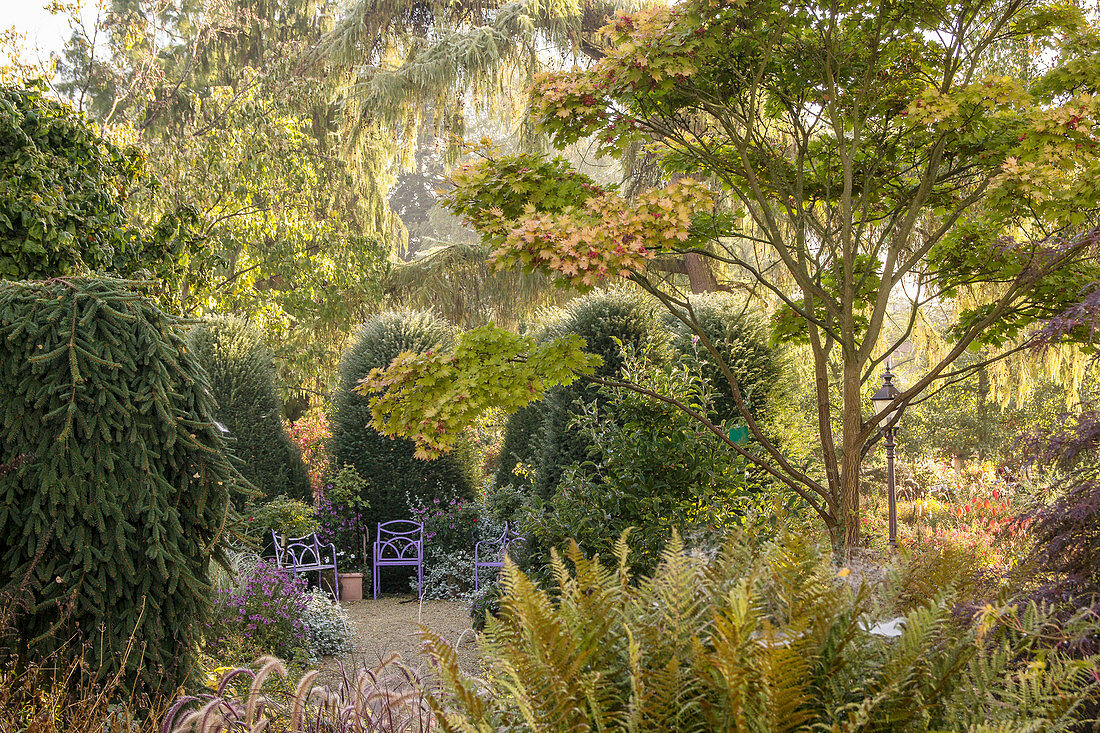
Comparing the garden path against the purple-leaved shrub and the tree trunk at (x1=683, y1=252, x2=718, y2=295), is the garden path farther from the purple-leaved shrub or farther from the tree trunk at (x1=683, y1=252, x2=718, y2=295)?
the tree trunk at (x1=683, y1=252, x2=718, y2=295)

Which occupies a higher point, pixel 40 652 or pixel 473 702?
pixel 473 702

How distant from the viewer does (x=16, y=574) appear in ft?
9.35

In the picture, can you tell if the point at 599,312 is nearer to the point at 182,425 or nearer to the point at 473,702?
the point at 182,425

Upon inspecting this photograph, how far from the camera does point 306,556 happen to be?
29.9 ft

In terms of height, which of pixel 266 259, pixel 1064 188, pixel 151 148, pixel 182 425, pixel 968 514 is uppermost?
pixel 151 148

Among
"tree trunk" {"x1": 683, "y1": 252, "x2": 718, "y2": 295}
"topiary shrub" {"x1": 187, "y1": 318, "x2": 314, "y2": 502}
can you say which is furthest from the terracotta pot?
"tree trunk" {"x1": 683, "y1": 252, "x2": 718, "y2": 295}

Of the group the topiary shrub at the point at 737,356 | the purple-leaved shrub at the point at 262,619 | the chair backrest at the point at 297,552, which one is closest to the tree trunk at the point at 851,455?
the topiary shrub at the point at 737,356

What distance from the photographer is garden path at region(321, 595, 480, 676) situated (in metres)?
6.31

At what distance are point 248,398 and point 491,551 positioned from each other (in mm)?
3164

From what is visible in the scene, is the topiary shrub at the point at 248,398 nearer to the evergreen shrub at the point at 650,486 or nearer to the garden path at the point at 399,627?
the garden path at the point at 399,627

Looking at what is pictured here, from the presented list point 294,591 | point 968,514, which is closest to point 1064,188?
point 294,591

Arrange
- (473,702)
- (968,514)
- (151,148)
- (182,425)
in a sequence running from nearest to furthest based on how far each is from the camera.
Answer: (473,702)
(182,425)
(968,514)
(151,148)

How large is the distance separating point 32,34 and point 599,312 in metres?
6.06

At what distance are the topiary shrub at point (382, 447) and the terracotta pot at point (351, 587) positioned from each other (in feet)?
2.46
